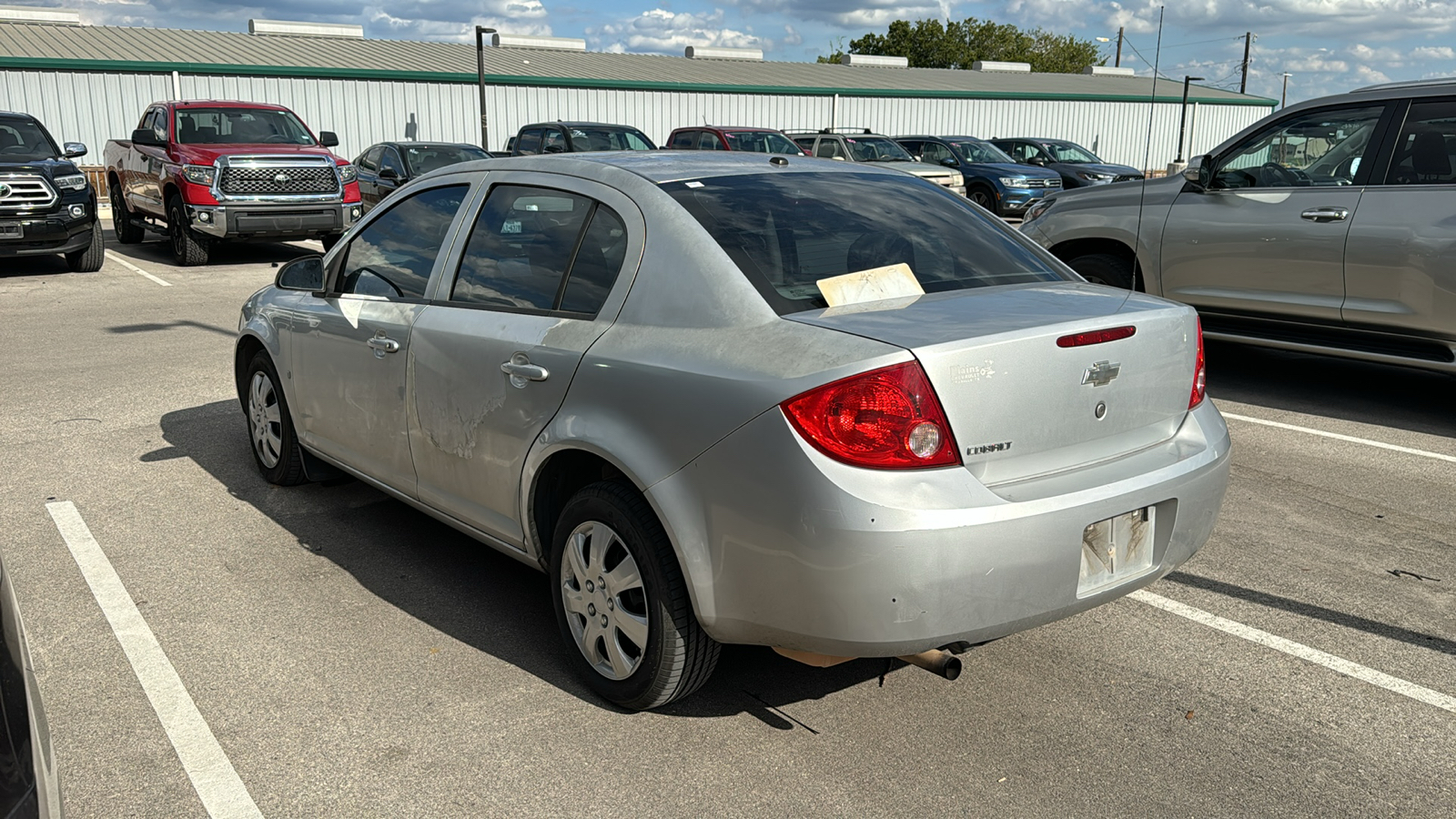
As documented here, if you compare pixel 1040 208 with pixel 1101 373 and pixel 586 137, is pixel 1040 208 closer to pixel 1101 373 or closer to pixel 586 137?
pixel 1101 373

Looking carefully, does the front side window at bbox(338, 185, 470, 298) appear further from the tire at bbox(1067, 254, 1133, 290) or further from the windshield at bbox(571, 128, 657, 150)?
the windshield at bbox(571, 128, 657, 150)

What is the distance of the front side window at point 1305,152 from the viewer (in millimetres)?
7160

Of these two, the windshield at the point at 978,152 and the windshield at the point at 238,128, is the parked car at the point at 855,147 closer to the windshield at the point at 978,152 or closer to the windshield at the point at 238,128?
the windshield at the point at 978,152

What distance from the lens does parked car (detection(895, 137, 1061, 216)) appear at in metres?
23.8

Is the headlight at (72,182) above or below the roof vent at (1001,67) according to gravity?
below

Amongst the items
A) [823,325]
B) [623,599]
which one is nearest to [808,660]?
[623,599]

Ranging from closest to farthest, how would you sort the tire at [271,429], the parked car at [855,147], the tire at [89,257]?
the tire at [271,429]
the tire at [89,257]
the parked car at [855,147]

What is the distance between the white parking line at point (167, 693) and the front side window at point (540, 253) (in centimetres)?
155

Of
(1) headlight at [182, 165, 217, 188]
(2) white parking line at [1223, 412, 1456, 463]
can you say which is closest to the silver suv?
(2) white parking line at [1223, 412, 1456, 463]

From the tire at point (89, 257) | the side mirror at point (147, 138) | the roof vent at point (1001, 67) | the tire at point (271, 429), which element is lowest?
the tire at point (89, 257)

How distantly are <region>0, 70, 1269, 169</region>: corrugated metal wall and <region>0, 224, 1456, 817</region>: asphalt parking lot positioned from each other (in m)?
25.7

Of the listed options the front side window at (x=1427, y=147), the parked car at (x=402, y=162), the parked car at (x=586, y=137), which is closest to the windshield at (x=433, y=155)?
the parked car at (x=402, y=162)

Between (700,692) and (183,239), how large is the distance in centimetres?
1376

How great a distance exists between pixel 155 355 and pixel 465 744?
7.18 m
